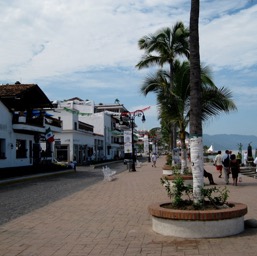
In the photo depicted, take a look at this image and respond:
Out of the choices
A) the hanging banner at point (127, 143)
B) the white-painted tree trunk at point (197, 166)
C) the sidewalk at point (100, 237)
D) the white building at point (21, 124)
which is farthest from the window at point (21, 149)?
the white-painted tree trunk at point (197, 166)

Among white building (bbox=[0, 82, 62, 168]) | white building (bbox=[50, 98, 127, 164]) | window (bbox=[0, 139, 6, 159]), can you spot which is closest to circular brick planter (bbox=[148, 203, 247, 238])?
white building (bbox=[0, 82, 62, 168])

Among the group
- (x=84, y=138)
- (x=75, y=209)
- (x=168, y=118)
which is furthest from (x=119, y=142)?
(x=75, y=209)

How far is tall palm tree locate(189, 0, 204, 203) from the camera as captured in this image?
8.30m

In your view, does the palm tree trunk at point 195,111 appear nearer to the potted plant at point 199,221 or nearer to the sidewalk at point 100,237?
the potted plant at point 199,221

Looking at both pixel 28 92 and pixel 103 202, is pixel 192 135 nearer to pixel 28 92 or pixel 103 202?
pixel 103 202

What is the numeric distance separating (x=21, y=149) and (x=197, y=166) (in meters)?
26.2

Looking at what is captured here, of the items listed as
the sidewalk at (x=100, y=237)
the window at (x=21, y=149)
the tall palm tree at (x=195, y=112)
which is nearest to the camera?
the sidewalk at (x=100, y=237)

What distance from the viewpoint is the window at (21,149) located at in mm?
32031

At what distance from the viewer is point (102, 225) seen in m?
9.15

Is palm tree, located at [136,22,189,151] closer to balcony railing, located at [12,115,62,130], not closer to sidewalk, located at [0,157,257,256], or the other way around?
balcony railing, located at [12,115,62,130]

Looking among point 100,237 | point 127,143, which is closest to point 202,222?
point 100,237

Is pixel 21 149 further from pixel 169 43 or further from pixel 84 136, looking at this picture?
pixel 84 136

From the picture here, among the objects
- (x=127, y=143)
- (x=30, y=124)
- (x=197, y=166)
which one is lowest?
(x=197, y=166)

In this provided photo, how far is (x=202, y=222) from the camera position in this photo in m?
7.34
